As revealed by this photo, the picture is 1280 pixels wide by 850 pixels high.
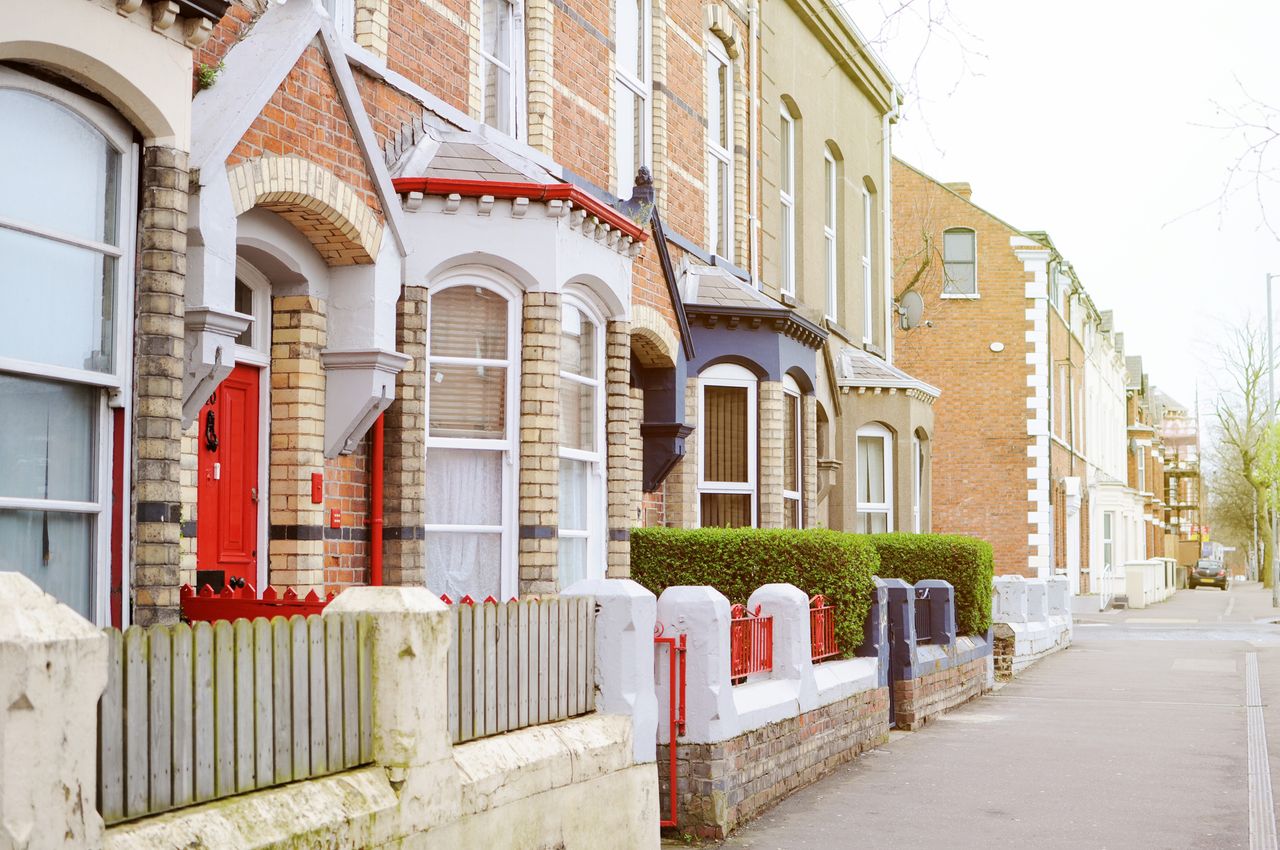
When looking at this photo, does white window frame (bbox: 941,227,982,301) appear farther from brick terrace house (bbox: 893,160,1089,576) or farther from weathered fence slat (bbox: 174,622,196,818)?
weathered fence slat (bbox: 174,622,196,818)

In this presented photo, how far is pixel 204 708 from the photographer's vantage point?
5.24 meters

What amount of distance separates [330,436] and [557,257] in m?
2.26

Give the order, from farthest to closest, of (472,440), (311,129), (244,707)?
(472,440), (311,129), (244,707)

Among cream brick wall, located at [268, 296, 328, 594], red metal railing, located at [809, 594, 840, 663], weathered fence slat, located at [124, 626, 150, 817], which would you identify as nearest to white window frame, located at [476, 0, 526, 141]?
cream brick wall, located at [268, 296, 328, 594]

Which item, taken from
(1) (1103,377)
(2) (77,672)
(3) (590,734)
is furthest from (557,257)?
(1) (1103,377)

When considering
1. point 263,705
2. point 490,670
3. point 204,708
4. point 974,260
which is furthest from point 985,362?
point 204,708

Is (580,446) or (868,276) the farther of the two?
(868,276)

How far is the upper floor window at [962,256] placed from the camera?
36938 mm

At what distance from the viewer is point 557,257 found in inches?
445

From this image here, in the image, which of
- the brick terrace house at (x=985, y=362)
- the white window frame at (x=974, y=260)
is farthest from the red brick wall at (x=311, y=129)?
the white window frame at (x=974, y=260)

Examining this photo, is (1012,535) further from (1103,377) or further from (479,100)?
(479,100)

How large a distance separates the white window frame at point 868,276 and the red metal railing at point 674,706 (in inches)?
658

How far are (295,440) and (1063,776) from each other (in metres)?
6.39

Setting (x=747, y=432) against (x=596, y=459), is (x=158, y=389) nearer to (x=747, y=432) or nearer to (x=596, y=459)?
(x=596, y=459)
